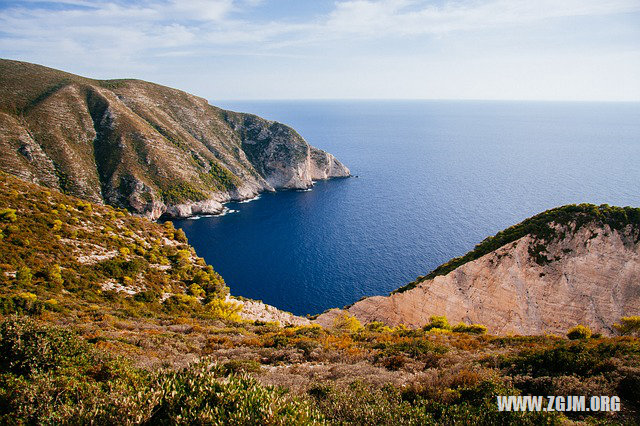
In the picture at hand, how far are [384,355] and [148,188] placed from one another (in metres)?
99.0

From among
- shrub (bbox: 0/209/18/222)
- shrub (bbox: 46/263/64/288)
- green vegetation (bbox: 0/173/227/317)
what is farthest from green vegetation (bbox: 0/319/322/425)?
shrub (bbox: 0/209/18/222)

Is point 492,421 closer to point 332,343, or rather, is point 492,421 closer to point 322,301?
point 332,343

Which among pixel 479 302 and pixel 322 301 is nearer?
pixel 479 302

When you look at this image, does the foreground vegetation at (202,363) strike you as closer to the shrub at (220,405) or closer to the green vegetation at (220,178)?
the shrub at (220,405)

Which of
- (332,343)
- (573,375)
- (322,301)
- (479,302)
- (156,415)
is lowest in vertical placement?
(322,301)

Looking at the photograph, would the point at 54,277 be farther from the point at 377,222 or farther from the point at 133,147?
the point at 133,147

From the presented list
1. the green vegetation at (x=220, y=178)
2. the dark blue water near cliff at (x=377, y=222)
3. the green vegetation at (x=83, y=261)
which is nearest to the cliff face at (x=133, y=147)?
the green vegetation at (x=220, y=178)

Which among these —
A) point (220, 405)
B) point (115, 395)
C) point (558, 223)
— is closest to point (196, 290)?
point (115, 395)

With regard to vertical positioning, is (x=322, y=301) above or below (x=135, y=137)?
below

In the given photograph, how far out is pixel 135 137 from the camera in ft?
351

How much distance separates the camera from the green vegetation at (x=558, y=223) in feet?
128

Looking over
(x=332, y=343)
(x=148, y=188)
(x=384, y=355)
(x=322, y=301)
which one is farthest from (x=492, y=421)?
(x=148, y=188)

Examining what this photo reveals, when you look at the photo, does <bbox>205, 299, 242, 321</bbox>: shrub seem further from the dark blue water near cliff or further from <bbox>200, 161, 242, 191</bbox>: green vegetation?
<bbox>200, 161, 242, 191</bbox>: green vegetation

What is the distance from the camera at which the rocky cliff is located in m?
36.5
